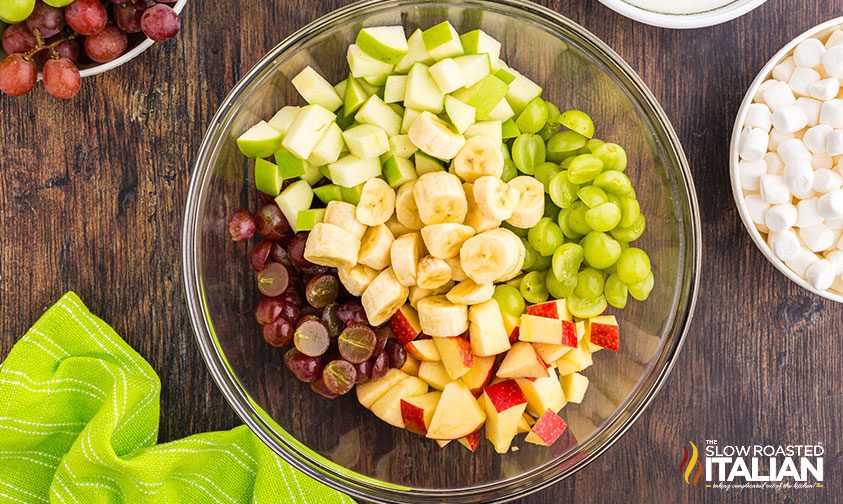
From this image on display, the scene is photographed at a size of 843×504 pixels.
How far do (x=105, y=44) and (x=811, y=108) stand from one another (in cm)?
115

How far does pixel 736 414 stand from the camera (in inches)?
Answer: 51.3

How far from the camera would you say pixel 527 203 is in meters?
1.09

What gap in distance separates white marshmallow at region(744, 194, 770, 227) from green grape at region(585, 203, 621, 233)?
279 mm

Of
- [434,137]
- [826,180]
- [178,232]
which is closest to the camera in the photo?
[434,137]

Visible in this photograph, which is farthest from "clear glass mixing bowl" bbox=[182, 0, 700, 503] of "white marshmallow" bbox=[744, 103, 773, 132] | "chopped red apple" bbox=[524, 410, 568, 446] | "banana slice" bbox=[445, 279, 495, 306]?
"banana slice" bbox=[445, 279, 495, 306]

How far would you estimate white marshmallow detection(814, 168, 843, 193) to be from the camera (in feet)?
3.74

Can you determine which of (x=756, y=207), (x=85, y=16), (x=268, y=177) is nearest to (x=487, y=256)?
(x=268, y=177)

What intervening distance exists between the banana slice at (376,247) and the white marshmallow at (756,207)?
1.99 ft

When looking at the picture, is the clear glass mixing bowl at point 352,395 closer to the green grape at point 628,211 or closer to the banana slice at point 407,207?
the green grape at point 628,211

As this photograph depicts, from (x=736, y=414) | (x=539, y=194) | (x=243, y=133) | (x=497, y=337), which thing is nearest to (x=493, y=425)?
(x=497, y=337)

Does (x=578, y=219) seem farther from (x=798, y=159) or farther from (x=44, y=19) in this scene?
(x=44, y=19)

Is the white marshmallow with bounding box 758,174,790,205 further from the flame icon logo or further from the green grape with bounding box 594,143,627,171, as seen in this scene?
the flame icon logo

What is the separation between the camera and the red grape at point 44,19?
1076 millimetres

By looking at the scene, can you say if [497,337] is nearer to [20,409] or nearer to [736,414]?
[736,414]
